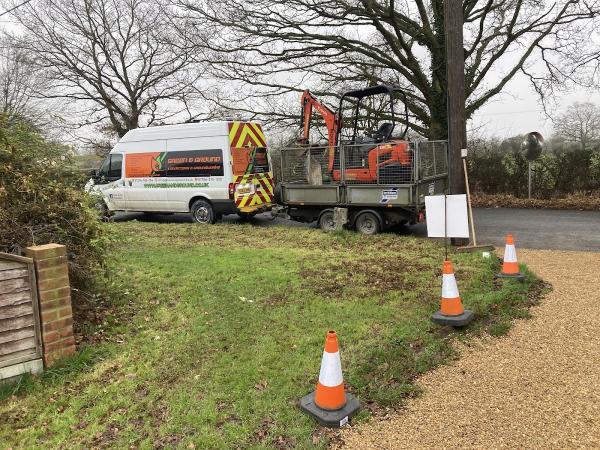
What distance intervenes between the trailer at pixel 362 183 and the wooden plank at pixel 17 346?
24.3 feet

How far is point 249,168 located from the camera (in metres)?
11.8

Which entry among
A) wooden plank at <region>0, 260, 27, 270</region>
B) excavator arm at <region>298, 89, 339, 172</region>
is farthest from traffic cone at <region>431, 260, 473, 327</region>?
excavator arm at <region>298, 89, 339, 172</region>

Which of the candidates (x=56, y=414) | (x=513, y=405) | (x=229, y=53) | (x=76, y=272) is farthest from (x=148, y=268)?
(x=229, y=53)

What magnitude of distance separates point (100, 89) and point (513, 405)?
86.3ft

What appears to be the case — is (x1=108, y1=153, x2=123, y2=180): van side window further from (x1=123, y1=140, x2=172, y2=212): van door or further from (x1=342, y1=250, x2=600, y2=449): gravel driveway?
(x1=342, y1=250, x2=600, y2=449): gravel driveway

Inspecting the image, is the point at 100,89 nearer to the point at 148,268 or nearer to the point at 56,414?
the point at 148,268

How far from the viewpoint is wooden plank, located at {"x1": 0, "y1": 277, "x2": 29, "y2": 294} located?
11.0ft

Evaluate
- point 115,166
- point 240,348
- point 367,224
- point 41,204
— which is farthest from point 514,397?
point 115,166

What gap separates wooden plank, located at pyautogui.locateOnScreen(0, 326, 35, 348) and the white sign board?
456 cm

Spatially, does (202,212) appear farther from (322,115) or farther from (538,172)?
(538,172)

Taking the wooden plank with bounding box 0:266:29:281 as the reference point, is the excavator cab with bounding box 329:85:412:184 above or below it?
→ above

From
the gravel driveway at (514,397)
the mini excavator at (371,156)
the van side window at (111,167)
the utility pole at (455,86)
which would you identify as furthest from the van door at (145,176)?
the gravel driveway at (514,397)

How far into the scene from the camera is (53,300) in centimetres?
368

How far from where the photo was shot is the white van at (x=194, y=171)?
11.5 metres
